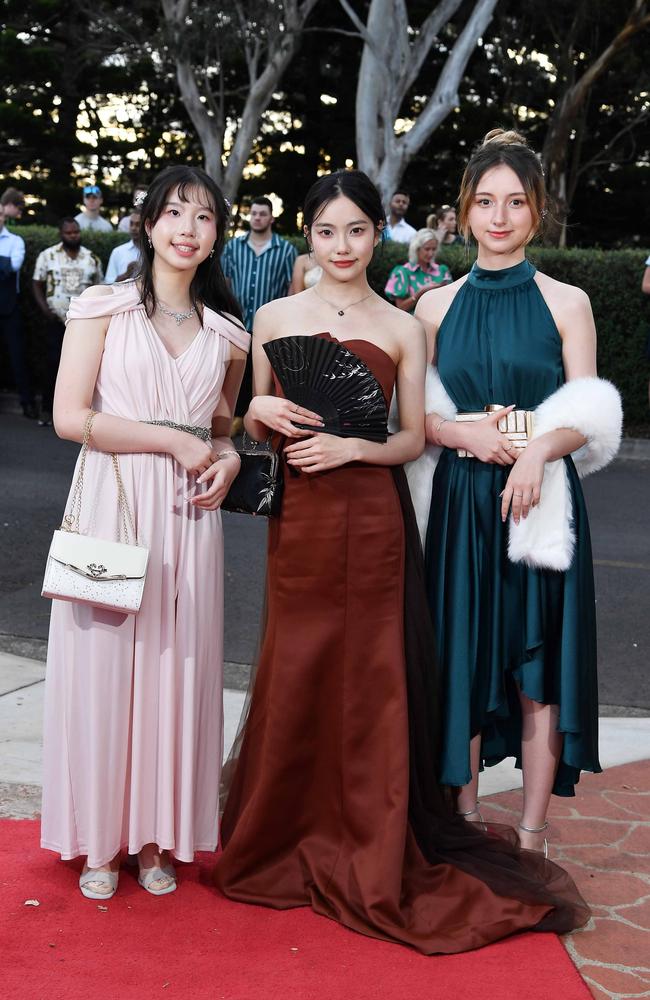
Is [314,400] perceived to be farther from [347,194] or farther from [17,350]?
[17,350]

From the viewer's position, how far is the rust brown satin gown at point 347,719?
3.57 m

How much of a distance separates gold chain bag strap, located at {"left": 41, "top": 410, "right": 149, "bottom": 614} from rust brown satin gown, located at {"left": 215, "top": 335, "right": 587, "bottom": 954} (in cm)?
49

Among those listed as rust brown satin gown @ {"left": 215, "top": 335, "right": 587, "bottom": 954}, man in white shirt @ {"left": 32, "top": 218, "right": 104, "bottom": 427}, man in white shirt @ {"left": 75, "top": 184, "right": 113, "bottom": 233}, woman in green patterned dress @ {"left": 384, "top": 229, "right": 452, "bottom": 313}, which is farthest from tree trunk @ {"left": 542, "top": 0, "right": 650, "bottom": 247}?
rust brown satin gown @ {"left": 215, "top": 335, "right": 587, "bottom": 954}

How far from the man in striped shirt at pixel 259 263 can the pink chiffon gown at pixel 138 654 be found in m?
7.94

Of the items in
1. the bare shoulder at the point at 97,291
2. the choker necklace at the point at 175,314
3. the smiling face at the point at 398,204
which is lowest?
the choker necklace at the point at 175,314

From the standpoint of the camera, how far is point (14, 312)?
44.0 feet

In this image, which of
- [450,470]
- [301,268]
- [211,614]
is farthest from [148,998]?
[301,268]

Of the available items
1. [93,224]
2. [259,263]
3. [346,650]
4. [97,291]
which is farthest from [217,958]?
[93,224]

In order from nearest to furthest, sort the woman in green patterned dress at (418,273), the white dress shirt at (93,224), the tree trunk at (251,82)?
the woman in green patterned dress at (418,273) → the white dress shirt at (93,224) → the tree trunk at (251,82)

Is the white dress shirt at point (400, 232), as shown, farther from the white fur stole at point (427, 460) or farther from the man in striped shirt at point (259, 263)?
the white fur stole at point (427, 460)

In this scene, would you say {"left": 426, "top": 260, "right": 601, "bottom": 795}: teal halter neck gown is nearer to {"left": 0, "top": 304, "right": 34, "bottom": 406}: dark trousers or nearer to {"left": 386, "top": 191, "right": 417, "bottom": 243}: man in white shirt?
{"left": 0, "top": 304, "right": 34, "bottom": 406}: dark trousers

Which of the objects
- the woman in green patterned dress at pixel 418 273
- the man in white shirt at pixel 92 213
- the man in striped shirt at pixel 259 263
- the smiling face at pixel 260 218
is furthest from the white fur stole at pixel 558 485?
the man in white shirt at pixel 92 213

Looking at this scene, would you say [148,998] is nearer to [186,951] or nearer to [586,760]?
[186,951]

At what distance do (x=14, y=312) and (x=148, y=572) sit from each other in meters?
10.5
